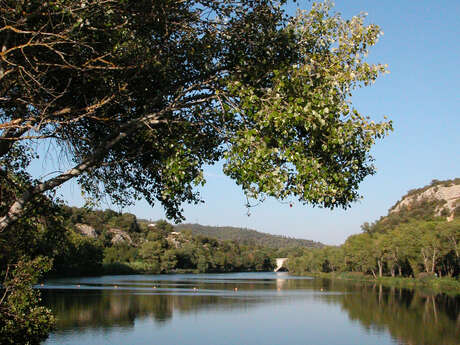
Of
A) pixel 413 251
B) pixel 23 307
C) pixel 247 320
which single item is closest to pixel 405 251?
pixel 413 251

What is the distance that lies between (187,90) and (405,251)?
71573 mm

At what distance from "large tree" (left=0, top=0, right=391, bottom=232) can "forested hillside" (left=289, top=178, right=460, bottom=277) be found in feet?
207

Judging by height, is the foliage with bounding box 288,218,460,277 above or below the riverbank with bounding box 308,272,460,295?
above

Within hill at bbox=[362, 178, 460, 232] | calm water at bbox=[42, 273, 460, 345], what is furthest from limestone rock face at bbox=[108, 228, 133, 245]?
calm water at bbox=[42, 273, 460, 345]

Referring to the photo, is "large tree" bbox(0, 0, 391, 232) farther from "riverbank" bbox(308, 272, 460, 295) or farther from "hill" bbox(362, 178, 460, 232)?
"hill" bbox(362, 178, 460, 232)

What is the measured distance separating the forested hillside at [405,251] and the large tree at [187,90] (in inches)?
2479

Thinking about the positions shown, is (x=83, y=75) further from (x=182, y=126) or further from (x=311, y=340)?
(x=311, y=340)

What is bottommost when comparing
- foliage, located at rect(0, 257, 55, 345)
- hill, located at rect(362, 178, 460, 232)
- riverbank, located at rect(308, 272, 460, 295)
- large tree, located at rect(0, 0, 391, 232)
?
riverbank, located at rect(308, 272, 460, 295)

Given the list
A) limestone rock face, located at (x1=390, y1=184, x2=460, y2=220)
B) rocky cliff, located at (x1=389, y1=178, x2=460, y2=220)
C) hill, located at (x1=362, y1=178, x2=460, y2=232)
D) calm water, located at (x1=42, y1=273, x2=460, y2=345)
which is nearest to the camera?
calm water, located at (x1=42, y1=273, x2=460, y2=345)

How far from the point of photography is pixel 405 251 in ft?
240

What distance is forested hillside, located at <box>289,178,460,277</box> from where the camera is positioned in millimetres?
67688

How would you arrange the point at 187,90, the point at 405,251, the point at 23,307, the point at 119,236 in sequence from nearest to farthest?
the point at 187,90 < the point at 23,307 < the point at 405,251 < the point at 119,236

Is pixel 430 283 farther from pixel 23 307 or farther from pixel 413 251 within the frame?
pixel 23 307

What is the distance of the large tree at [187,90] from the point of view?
7.36m
